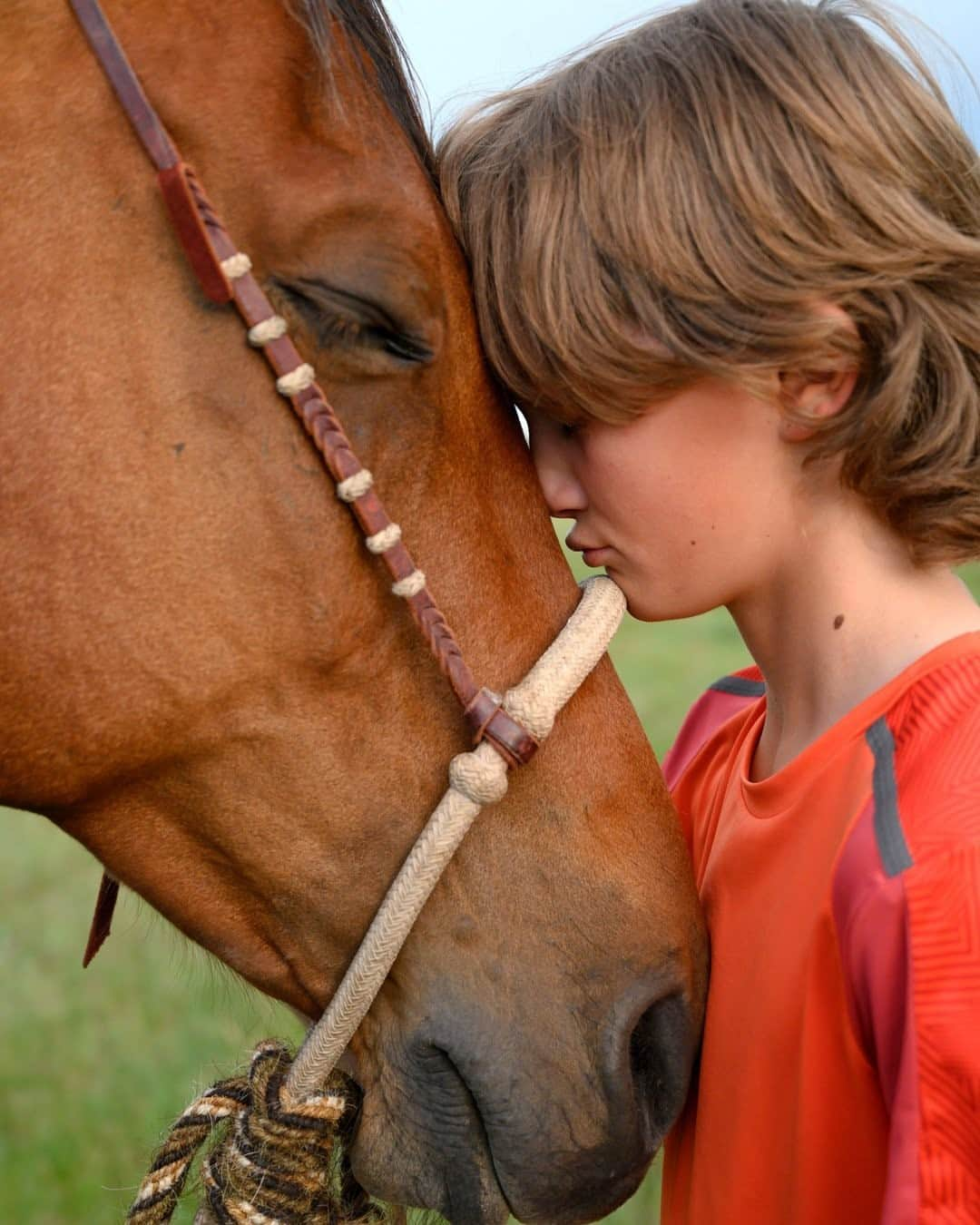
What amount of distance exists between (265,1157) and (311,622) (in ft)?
1.83

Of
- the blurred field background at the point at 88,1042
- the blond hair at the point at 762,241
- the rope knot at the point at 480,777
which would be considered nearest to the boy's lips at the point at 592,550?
the blond hair at the point at 762,241

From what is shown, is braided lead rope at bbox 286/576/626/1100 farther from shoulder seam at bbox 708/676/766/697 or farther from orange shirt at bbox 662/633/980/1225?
shoulder seam at bbox 708/676/766/697

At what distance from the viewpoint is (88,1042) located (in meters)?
3.44

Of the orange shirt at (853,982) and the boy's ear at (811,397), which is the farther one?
the boy's ear at (811,397)

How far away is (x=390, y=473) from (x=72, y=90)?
47 cm

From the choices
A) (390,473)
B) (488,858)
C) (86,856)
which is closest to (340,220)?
(390,473)

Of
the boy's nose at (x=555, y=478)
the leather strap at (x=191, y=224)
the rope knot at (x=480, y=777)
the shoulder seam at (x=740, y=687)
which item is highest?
the leather strap at (x=191, y=224)

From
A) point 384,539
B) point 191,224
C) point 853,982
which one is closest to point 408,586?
point 384,539

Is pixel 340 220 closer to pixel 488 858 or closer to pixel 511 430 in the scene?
pixel 511 430

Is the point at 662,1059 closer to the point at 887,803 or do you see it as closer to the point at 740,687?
the point at 887,803

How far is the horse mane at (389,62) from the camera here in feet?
4.50

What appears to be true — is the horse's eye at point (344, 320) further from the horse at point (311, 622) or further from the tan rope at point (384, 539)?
the tan rope at point (384, 539)

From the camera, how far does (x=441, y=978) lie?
1291mm

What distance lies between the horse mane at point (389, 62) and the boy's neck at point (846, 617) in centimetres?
59
